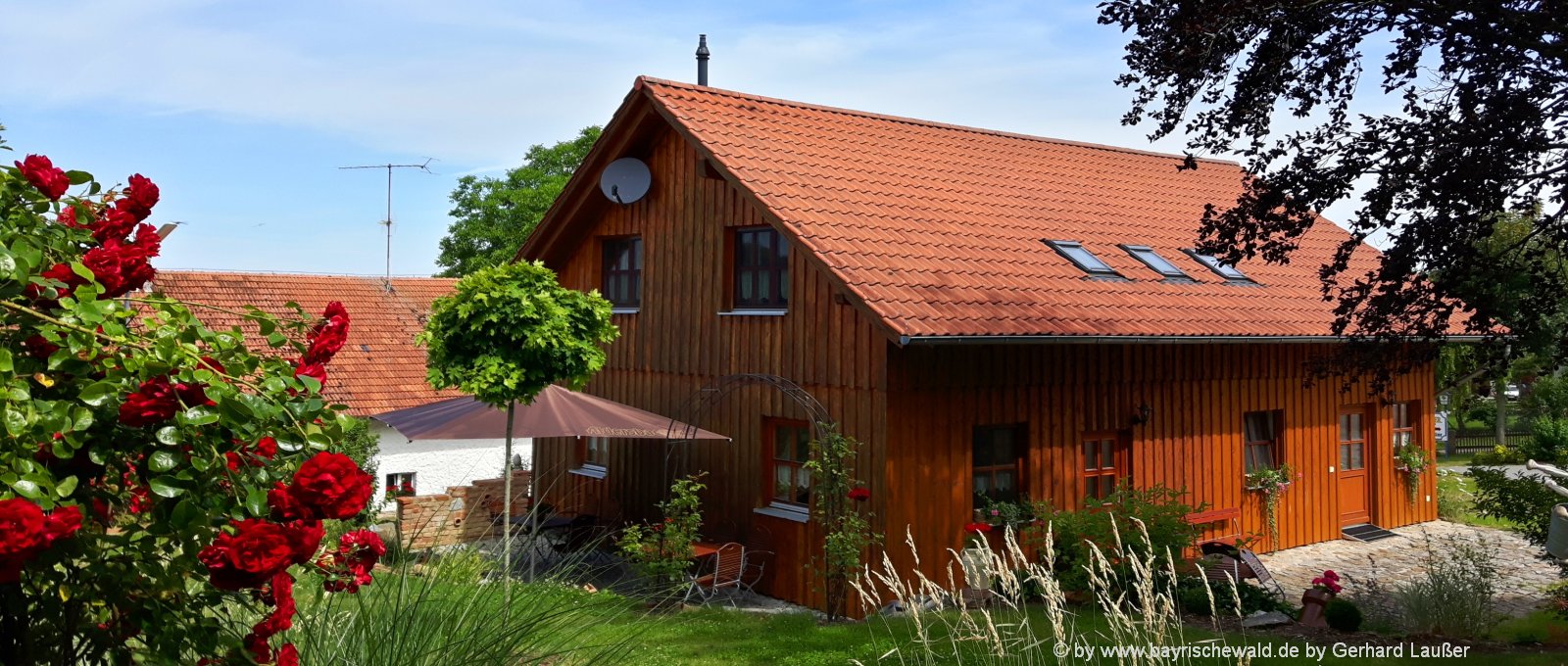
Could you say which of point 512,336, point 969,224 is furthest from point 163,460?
point 969,224

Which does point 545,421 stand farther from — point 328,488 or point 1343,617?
point 328,488

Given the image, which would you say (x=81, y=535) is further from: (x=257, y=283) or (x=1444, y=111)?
(x=257, y=283)

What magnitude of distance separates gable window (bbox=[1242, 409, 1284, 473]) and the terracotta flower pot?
16.1 feet

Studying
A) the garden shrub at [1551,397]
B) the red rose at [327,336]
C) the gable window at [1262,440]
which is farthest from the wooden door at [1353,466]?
the garden shrub at [1551,397]

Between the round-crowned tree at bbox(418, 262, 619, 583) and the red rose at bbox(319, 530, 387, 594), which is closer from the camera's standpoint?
the red rose at bbox(319, 530, 387, 594)

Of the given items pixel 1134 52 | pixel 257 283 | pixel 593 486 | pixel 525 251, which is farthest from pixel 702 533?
pixel 257 283

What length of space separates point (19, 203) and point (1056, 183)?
1472cm

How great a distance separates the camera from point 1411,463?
57.0 ft

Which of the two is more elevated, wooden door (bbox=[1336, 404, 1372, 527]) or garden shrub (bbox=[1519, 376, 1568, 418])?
garden shrub (bbox=[1519, 376, 1568, 418])

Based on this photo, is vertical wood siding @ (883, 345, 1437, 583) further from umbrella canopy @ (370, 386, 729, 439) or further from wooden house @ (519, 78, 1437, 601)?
umbrella canopy @ (370, 386, 729, 439)

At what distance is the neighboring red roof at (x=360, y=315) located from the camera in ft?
72.7

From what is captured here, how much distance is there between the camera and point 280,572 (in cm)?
296

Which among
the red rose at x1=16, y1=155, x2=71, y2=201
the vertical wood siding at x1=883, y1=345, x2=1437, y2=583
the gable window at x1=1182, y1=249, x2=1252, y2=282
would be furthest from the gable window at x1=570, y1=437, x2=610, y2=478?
the red rose at x1=16, y1=155, x2=71, y2=201

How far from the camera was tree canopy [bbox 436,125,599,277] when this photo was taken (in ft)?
135
